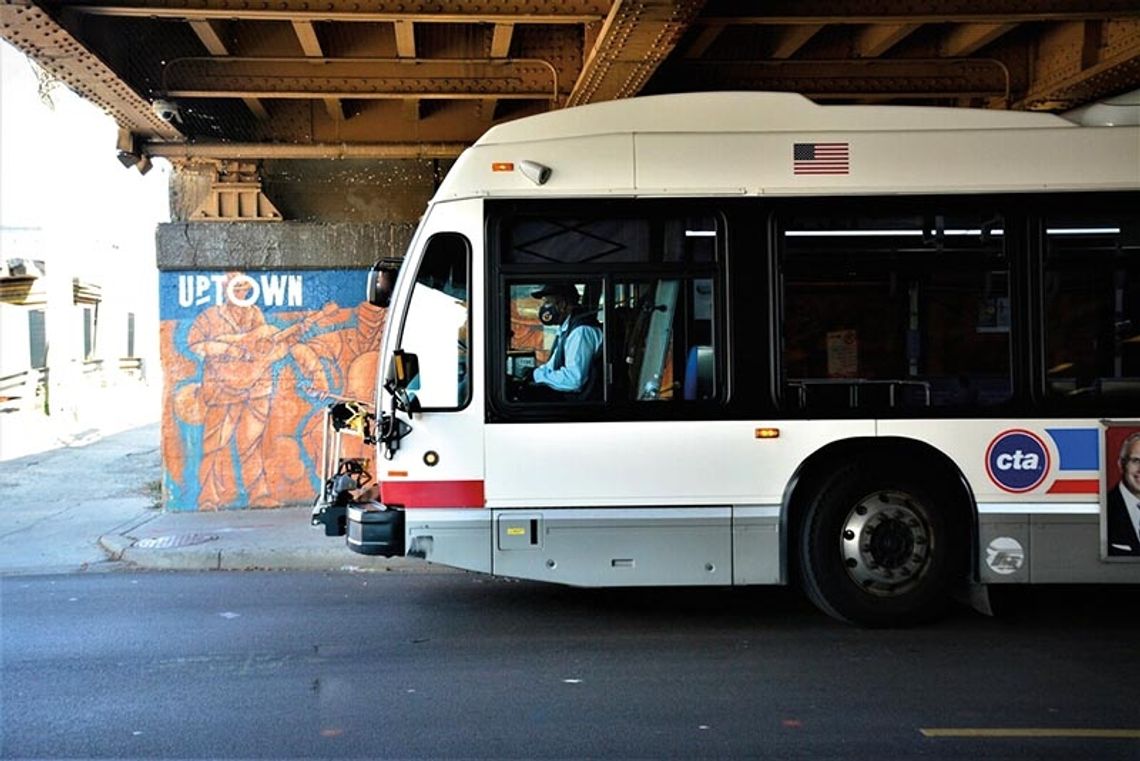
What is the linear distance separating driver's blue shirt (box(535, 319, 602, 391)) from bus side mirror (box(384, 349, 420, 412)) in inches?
30.1

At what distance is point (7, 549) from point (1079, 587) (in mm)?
9527

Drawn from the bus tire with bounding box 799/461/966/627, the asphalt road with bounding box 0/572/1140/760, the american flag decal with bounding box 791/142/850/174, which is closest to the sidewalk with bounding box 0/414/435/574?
the asphalt road with bounding box 0/572/1140/760

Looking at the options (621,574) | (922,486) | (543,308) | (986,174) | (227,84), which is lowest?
(621,574)

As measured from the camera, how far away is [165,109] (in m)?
10.3

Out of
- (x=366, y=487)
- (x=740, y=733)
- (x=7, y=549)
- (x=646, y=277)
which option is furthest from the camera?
(x=7, y=549)

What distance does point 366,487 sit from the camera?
776 cm

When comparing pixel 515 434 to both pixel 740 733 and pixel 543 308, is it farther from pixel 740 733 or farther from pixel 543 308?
pixel 740 733

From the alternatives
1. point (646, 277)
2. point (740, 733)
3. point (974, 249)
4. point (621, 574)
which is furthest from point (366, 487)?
point (974, 249)

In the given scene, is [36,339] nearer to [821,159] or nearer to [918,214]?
[821,159]

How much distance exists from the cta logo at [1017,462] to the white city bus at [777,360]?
1 centimetres

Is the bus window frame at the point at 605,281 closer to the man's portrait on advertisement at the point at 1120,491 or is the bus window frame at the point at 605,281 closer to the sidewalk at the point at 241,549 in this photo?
the man's portrait on advertisement at the point at 1120,491

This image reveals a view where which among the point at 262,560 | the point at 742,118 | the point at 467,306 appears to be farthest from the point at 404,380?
the point at 262,560

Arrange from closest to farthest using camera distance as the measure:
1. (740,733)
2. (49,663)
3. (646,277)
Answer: (740,733) < (49,663) < (646,277)

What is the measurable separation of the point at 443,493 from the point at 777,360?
7.41 ft
